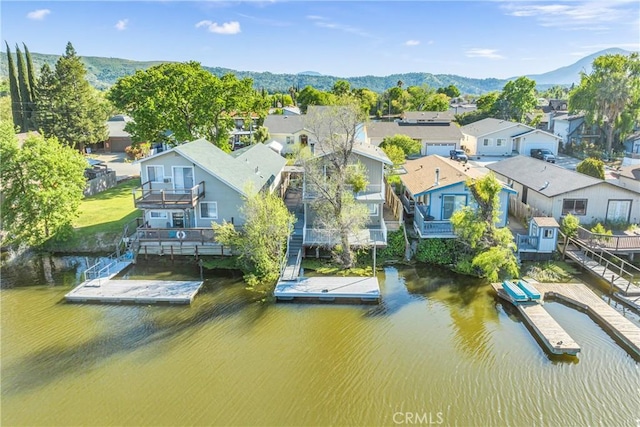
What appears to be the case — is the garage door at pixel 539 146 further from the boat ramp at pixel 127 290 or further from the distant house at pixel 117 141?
the distant house at pixel 117 141

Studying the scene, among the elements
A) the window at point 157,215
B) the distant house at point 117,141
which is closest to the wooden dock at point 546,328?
the window at point 157,215

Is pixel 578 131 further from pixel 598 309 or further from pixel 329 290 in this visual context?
pixel 329 290

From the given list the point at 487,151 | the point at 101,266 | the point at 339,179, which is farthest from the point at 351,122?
the point at 487,151

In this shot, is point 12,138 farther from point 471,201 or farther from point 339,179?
point 471,201

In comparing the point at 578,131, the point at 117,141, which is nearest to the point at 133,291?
the point at 117,141

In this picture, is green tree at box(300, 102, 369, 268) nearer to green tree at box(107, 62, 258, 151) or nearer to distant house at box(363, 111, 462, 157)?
green tree at box(107, 62, 258, 151)

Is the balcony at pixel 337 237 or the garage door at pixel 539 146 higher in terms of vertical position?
the garage door at pixel 539 146
